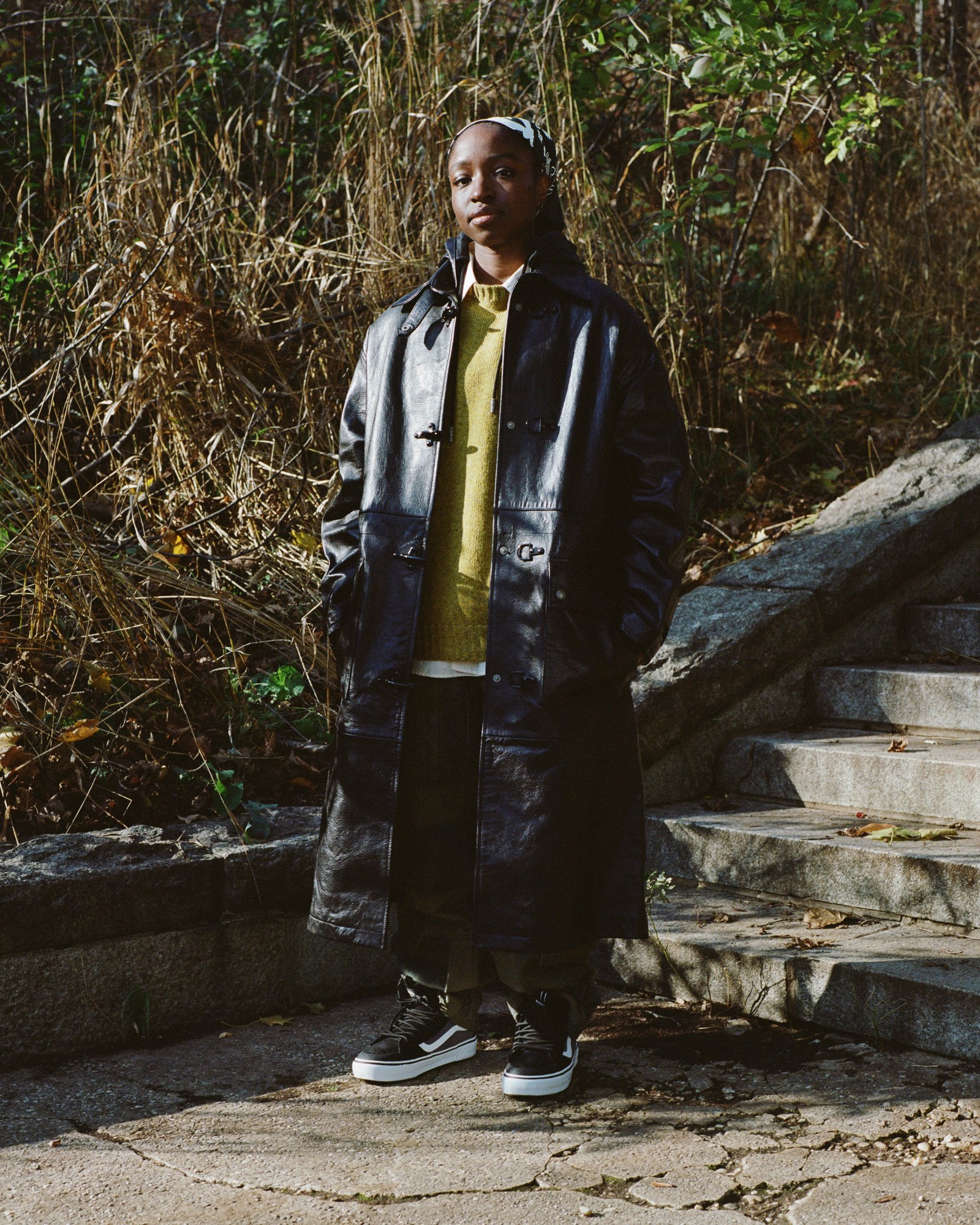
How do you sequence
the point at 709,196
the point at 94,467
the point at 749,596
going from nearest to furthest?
the point at 749,596, the point at 94,467, the point at 709,196

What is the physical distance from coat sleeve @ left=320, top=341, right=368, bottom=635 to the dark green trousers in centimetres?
30

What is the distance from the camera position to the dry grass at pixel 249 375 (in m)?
3.83

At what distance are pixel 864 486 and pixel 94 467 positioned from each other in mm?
3030

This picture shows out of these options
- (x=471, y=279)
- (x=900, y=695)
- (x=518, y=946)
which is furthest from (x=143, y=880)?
(x=900, y=695)

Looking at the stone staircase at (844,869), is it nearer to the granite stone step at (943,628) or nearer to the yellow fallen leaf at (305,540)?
the granite stone step at (943,628)

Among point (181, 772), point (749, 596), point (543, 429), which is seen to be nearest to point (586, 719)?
point (543, 429)

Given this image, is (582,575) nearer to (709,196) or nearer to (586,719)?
(586,719)

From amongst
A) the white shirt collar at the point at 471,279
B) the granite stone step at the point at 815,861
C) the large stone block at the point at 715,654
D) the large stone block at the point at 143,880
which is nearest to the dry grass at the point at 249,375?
the large stone block at the point at 143,880

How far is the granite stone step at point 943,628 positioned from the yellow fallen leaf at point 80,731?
9.80 feet

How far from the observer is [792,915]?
3.70 meters

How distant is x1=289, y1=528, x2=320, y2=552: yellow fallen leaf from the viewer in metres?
4.84

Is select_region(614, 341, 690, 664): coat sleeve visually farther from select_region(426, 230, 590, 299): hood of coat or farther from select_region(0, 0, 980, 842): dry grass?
select_region(0, 0, 980, 842): dry grass

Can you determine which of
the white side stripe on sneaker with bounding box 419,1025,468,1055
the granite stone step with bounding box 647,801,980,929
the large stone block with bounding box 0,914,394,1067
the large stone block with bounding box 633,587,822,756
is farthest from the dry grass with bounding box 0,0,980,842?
the granite stone step with bounding box 647,801,980,929

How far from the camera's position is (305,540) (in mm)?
4867
